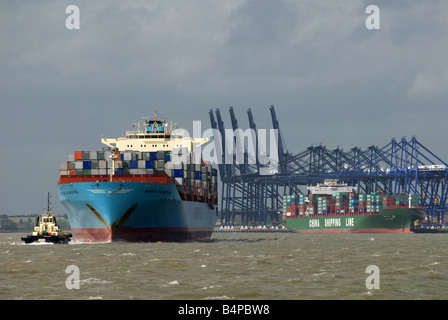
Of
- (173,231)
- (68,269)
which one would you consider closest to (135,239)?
(173,231)

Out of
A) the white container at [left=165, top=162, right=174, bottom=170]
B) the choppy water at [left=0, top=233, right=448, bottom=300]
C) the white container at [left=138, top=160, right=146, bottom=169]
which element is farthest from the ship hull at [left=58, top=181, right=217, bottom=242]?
the choppy water at [left=0, top=233, right=448, bottom=300]

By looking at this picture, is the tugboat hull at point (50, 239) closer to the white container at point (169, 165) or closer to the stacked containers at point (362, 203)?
the white container at point (169, 165)

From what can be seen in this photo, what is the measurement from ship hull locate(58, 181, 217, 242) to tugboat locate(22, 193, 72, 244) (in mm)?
1972

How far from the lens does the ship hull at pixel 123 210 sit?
256 feet

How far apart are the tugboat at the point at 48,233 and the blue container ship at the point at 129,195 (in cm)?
186

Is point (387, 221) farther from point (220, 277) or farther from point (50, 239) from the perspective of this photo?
point (220, 277)

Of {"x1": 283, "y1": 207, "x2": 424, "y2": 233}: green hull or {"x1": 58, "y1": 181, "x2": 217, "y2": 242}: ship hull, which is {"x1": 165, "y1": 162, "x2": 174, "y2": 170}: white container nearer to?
{"x1": 58, "y1": 181, "x2": 217, "y2": 242}: ship hull

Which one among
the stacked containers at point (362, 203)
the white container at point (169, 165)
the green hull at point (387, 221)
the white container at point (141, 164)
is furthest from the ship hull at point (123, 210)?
the stacked containers at point (362, 203)

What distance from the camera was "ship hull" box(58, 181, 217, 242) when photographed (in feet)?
256
